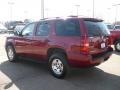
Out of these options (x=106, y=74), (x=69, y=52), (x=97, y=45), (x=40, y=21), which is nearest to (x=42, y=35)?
(x=40, y=21)

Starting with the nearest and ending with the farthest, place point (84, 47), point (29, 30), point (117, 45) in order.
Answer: point (84, 47)
point (29, 30)
point (117, 45)

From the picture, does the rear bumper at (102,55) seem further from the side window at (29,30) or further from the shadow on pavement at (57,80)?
the side window at (29,30)

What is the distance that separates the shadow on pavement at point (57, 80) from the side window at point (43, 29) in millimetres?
1324

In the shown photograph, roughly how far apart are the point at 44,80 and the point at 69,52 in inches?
46.2

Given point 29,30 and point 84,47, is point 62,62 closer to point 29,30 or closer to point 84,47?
Result: point 84,47

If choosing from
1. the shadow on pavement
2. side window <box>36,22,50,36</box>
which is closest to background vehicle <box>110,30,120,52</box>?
the shadow on pavement

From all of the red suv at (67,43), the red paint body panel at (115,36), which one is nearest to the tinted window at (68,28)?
the red suv at (67,43)

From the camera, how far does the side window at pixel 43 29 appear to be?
7749mm

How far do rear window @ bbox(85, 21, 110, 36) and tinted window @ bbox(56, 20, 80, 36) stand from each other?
0.32m

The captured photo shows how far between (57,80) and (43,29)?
185 cm

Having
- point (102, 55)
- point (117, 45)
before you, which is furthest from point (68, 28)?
point (117, 45)

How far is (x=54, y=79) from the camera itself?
7.24 metres

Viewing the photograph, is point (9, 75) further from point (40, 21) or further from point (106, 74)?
point (106, 74)

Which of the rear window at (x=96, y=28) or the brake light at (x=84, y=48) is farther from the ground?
the rear window at (x=96, y=28)
